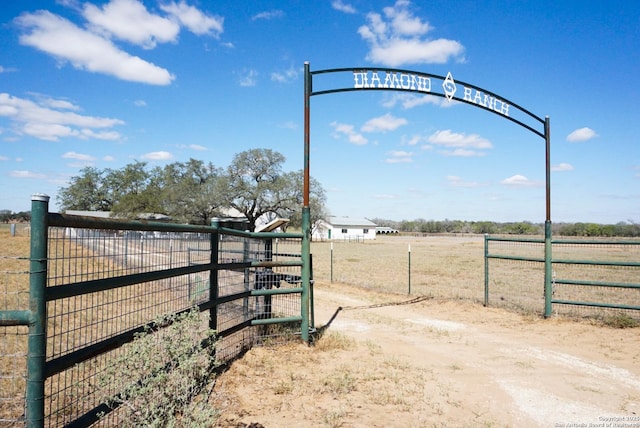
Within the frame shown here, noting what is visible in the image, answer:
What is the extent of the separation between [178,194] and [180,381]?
51.4 m

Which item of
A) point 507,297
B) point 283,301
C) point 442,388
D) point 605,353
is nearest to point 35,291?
point 442,388

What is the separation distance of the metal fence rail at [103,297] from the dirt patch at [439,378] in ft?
2.52

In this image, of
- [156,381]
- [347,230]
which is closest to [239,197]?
[347,230]

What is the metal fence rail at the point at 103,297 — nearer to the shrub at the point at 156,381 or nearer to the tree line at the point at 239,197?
the shrub at the point at 156,381

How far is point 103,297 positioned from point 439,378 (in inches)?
158

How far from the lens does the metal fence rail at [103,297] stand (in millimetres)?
2617

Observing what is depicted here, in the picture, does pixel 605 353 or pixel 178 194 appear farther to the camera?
pixel 178 194

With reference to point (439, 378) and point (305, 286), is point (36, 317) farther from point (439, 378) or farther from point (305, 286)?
point (439, 378)

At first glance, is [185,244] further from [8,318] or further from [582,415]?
[582,415]

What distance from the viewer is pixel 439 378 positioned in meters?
5.32

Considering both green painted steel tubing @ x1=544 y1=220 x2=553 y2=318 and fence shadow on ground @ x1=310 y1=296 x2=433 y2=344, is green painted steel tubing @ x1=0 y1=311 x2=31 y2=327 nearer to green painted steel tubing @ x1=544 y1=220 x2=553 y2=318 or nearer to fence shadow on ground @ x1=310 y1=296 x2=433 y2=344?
fence shadow on ground @ x1=310 y1=296 x2=433 y2=344

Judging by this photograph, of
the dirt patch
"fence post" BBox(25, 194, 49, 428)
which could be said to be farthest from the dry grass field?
"fence post" BBox(25, 194, 49, 428)

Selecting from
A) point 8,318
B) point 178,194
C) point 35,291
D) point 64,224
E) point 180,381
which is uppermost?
point 178,194

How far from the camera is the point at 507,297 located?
12883mm
